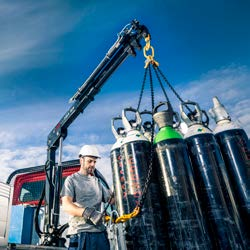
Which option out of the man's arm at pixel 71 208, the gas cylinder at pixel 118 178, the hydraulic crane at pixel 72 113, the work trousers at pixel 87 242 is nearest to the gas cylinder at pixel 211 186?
the gas cylinder at pixel 118 178

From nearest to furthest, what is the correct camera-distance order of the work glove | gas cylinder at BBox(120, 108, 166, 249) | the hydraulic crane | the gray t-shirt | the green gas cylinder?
the work glove
the gray t-shirt
gas cylinder at BBox(120, 108, 166, 249)
the green gas cylinder
the hydraulic crane

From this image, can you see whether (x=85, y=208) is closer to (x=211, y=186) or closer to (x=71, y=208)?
(x=71, y=208)

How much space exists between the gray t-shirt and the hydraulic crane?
2550 mm

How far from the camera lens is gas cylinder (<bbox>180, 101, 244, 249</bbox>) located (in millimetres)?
2668

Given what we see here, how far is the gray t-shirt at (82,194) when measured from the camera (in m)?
2.59

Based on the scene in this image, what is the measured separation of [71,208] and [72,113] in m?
3.65

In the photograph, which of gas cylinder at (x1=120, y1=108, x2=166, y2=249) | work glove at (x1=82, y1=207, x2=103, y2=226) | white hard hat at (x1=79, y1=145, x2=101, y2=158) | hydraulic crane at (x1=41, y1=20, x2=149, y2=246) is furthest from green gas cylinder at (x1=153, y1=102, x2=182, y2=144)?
hydraulic crane at (x1=41, y1=20, x2=149, y2=246)

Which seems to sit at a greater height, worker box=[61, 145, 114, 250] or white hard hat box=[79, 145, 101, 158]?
white hard hat box=[79, 145, 101, 158]

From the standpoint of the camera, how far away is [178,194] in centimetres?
279

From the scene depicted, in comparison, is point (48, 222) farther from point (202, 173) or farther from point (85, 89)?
point (202, 173)

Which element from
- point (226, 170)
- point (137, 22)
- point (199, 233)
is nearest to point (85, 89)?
point (137, 22)

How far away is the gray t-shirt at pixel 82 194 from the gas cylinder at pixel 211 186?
4.53ft

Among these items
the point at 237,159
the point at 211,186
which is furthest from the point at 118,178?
the point at 237,159

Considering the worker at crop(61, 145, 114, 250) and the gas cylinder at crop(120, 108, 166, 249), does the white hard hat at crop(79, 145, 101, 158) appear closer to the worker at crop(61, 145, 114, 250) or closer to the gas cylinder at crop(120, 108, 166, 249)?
the worker at crop(61, 145, 114, 250)
